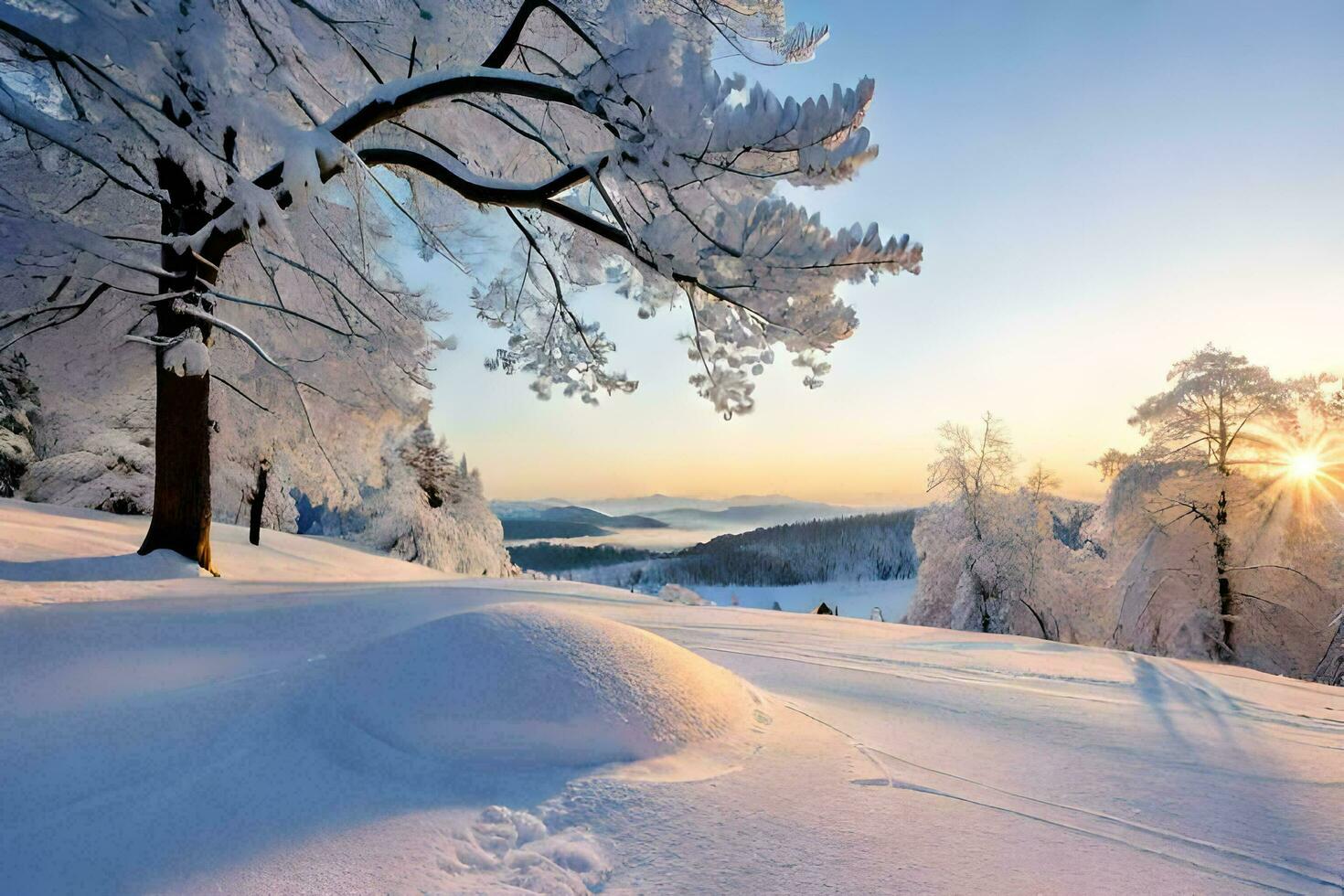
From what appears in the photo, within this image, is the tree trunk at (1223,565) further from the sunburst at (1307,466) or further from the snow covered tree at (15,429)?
the snow covered tree at (15,429)

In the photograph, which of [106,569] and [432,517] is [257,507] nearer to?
[432,517]

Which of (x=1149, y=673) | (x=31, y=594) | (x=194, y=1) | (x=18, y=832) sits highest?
(x=194, y=1)

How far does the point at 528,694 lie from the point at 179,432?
6.40 meters

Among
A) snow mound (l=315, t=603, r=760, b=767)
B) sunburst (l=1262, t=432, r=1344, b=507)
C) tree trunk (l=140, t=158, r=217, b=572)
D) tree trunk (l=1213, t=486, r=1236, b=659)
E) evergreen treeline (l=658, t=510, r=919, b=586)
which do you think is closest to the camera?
snow mound (l=315, t=603, r=760, b=767)

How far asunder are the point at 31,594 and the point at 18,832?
11.7 feet

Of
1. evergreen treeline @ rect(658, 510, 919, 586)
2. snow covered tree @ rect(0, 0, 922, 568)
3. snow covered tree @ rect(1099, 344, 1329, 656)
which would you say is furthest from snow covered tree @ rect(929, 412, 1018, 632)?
evergreen treeline @ rect(658, 510, 919, 586)

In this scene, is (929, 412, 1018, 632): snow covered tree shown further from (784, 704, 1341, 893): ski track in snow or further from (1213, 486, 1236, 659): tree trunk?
(784, 704, 1341, 893): ski track in snow

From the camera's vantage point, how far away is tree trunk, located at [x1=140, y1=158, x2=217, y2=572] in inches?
269

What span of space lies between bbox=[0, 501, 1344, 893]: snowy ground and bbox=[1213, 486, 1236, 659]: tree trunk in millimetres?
11869

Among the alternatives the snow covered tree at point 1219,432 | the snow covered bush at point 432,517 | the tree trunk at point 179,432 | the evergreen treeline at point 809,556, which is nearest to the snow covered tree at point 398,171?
the tree trunk at point 179,432

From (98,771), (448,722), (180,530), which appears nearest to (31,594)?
(180,530)

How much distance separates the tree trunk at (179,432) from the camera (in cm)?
684

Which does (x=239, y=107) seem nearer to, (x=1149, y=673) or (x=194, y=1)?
(x=194, y=1)

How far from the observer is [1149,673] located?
17.8ft
